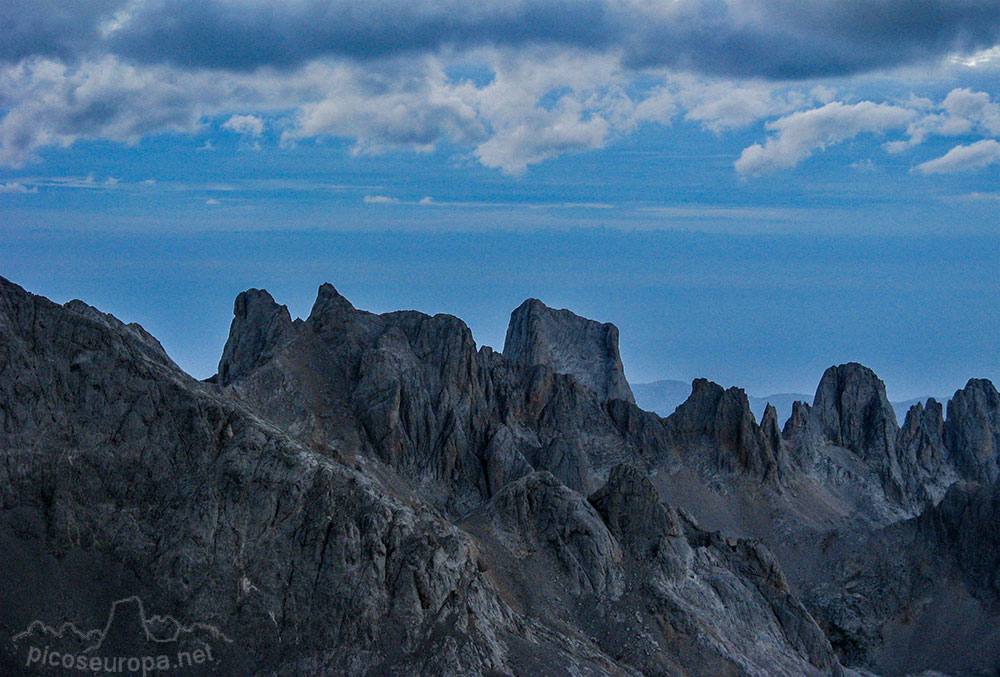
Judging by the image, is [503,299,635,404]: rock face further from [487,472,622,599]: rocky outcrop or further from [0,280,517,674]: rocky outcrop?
[0,280,517,674]: rocky outcrop

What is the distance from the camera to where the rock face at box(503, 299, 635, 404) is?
186750 millimetres

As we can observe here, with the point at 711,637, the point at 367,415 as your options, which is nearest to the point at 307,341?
the point at 367,415

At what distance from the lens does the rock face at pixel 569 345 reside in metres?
187

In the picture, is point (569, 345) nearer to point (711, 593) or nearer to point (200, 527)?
point (711, 593)

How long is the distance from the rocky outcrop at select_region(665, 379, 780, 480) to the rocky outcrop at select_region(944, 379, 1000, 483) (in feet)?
124

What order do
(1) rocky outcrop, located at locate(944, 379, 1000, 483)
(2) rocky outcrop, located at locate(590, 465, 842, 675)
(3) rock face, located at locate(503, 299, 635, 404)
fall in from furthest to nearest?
(3) rock face, located at locate(503, 299, 635, 404) → (1) rocky outcrop, located at locate(944, 379, 1000, 483) → (2) rocky outcrop, located at locate(590, 465, 842, 675)

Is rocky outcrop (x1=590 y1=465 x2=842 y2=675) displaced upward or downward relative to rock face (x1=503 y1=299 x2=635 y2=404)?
downward

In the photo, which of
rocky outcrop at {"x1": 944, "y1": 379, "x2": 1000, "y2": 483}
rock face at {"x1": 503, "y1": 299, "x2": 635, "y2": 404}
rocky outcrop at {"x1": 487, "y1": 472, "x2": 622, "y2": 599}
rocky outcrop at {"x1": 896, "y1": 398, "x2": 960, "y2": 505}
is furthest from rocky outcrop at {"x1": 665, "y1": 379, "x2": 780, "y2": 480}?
rocky outcrop at {"x1": 487, "y1": 472, "x2": 622, "y2": 599}

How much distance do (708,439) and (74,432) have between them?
10291cm

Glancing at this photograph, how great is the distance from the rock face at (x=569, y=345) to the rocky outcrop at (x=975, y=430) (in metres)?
48.4

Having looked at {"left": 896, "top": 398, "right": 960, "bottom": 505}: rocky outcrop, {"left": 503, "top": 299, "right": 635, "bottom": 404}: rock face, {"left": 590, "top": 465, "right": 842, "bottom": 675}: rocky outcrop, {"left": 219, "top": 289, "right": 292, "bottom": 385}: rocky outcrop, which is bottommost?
{"left": 590, "top": 465, "right": 842, "bottom": 675}: rocky outcrop

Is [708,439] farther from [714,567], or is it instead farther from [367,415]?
[714,567]

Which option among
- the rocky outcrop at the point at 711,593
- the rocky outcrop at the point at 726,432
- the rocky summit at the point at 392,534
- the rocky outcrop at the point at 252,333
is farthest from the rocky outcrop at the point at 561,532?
the rocky outcrop at the point at 726,432

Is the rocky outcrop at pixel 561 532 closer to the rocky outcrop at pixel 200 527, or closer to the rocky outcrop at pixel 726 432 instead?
the rocky outcrop at pixel 200 527
